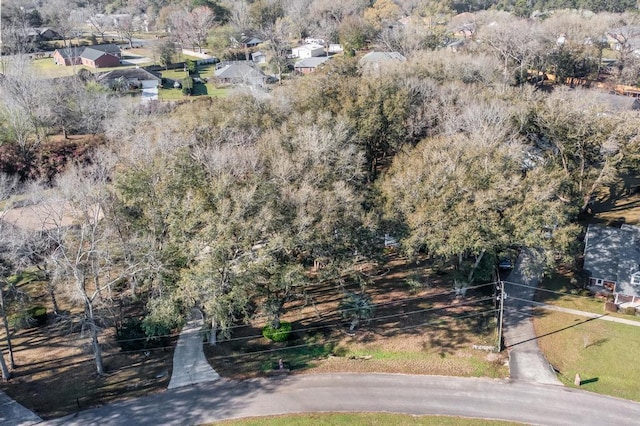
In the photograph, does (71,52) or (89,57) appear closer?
(89,57)

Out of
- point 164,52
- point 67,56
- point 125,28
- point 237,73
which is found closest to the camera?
point 237,73

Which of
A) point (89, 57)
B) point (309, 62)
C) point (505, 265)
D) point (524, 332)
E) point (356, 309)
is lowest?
point (524, 332)

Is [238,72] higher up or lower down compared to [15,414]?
higher up

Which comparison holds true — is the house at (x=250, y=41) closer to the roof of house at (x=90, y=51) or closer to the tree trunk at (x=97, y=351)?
the roof of house at (x=90, y=51)

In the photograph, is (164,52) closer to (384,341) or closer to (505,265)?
(505,265)

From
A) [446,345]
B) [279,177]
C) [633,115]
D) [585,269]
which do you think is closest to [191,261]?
[279,177]

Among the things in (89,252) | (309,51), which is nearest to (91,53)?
(309,51)

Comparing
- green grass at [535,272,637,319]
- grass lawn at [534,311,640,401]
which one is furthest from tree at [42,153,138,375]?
green grass at [535,272,637,319]

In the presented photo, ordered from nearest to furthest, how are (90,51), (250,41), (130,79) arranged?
(130,79)
(90,51)
(250,41)
